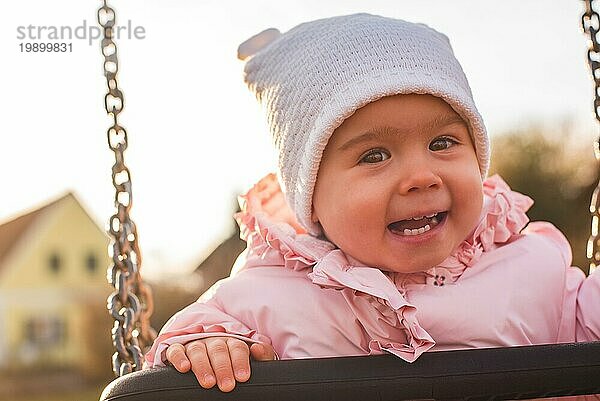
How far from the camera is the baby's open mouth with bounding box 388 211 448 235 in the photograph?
56.9 inches

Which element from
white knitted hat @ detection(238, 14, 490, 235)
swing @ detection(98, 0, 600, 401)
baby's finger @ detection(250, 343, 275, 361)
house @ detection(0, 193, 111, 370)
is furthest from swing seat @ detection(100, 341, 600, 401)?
house @ detection(0, 193, 111, 370)

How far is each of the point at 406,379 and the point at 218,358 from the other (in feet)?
0.74

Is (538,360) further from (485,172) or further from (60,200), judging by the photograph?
(60,200)

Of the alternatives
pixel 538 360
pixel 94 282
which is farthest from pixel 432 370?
pixel 94 282

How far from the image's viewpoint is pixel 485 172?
1602mm

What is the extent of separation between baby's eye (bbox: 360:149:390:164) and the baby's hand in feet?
0.95

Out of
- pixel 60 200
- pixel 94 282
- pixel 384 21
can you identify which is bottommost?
pixel 94 282

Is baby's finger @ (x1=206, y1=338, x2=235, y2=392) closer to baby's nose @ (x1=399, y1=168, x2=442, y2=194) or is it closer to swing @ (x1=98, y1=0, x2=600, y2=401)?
swing @ (x1=98, y1=0, x2=600, y2=401)

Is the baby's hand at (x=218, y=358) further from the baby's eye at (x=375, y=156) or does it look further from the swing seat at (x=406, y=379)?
the baby's eye at (x=375, y=156)

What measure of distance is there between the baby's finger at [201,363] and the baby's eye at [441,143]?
0.42 metres

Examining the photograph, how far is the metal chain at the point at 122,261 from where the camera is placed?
5.14 feet

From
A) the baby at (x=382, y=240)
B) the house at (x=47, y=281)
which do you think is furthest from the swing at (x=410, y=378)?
the house at (x=47, y=281)

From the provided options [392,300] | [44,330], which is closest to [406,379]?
[392,300]

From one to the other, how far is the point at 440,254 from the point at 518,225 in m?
0.23
